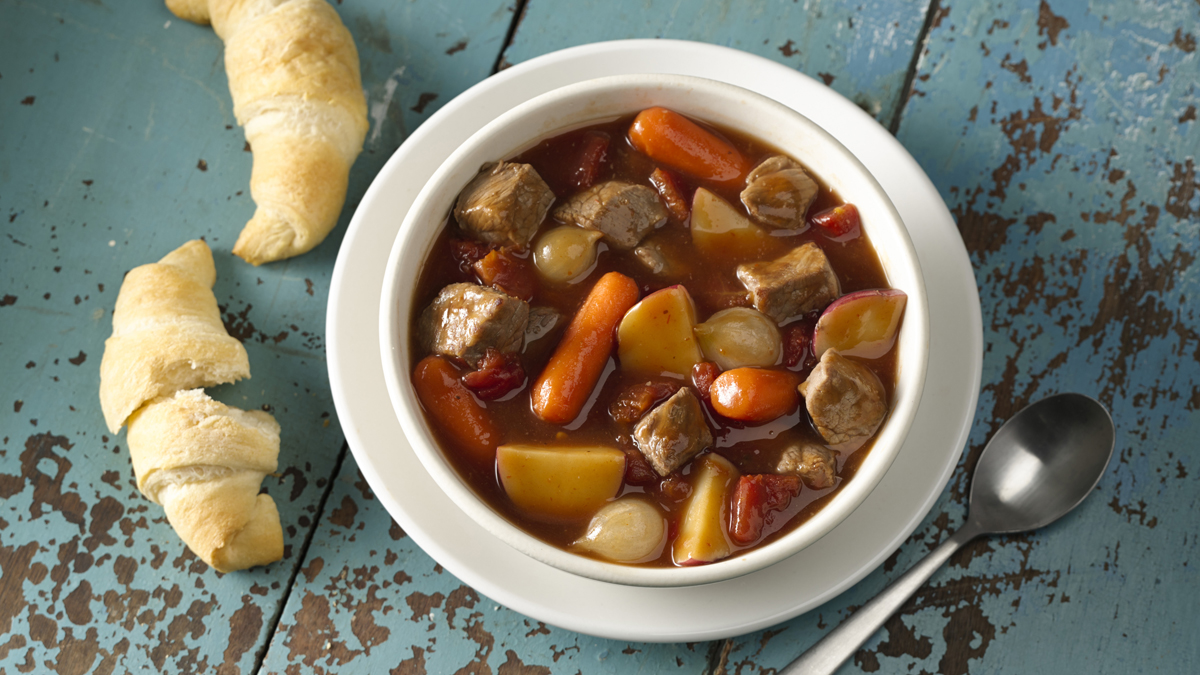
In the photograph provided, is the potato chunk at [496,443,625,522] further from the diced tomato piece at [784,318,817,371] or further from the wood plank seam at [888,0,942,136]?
the wood plank seam at [888,0,942,136]

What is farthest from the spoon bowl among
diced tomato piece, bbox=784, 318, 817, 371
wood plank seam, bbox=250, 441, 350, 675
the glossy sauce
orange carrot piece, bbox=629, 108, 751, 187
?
wood plank seam, bbox=250, 441, 350, 675

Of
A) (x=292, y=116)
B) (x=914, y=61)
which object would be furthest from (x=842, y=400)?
(x=292, y=116)

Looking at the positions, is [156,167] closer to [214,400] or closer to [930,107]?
[214,400]

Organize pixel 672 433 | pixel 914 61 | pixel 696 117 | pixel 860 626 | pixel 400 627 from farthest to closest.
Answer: pixel 914 61
pixel 400 627
pixel 860 626
pixel 696 117
pixel 672 433

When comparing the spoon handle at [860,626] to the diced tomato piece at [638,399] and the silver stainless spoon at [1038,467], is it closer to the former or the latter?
the silver stainless spoon at [1038,467]

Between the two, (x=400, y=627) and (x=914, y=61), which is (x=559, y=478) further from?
(x=914, y=61)

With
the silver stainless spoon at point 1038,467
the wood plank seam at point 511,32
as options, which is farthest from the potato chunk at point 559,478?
the wood plank seam at point 511,32

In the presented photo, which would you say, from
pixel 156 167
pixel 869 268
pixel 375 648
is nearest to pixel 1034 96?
pixel 869 268
